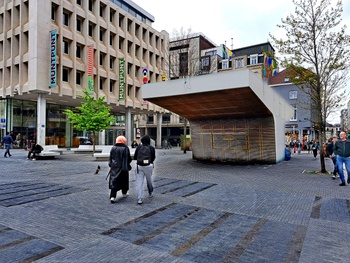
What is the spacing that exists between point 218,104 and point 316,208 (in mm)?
8406

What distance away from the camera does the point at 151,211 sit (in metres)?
5.96

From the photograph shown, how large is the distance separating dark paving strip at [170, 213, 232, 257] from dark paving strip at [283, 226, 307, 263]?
4.35ft

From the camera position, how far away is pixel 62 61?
26.3 meters

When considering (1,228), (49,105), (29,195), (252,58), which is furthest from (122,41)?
(1,228)

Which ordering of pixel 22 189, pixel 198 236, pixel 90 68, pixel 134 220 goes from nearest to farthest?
pixel 198 236
pixel 134 220
pixel 22 189
pixel 90 68

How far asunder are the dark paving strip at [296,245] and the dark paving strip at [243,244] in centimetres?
59

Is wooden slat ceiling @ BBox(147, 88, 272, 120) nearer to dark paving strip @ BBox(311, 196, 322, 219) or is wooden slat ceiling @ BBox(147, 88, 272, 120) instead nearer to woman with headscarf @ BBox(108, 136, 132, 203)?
dark paving strip @ BBox(311, 196, 322, 219)

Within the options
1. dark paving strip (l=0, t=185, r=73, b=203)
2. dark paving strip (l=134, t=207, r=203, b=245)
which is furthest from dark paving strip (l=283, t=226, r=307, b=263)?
dark paving strip (l=0, t=185, r=73, b=203)

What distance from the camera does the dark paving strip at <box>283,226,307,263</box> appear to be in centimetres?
371

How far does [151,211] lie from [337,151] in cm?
712

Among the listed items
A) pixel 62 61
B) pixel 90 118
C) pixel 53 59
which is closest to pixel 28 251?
pixel 90 118

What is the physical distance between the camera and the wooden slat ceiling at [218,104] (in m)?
12.4

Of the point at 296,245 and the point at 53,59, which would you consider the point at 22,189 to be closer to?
the point at 296,245

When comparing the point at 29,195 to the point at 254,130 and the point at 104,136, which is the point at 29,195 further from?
the point at 104,136
